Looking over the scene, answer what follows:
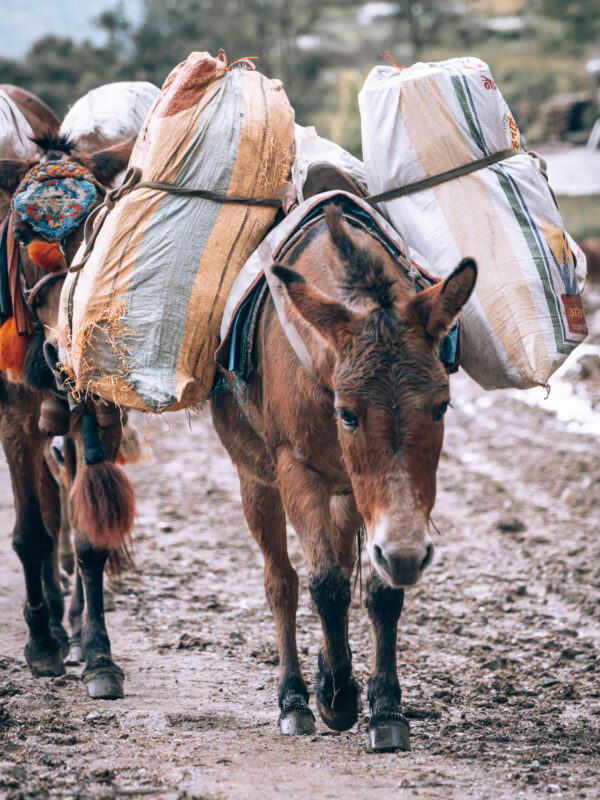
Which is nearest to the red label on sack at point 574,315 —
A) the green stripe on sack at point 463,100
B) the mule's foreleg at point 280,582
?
the green stripe on sack at point 463,100

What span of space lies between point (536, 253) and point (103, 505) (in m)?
2.28

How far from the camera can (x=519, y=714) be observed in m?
3.81

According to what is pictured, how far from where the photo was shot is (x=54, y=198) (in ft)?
14.4

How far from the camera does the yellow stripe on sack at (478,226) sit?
3.55 metres

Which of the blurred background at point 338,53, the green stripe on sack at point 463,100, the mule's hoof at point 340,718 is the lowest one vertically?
the blurred background at point 338,53

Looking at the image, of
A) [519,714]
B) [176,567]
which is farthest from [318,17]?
[519,714]

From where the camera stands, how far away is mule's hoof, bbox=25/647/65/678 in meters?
4.66

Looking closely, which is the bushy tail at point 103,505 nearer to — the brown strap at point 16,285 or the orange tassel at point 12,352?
the orange tassel at point 12,352

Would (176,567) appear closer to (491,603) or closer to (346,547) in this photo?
(491,603)

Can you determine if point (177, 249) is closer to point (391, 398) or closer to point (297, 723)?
point (391, 398)

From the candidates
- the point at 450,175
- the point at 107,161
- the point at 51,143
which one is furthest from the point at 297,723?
the point at 51,143

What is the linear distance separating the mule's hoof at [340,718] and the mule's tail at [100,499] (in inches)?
57.1

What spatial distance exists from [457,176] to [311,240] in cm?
68

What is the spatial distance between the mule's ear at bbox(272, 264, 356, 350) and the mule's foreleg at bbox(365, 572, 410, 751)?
3.14 feet
